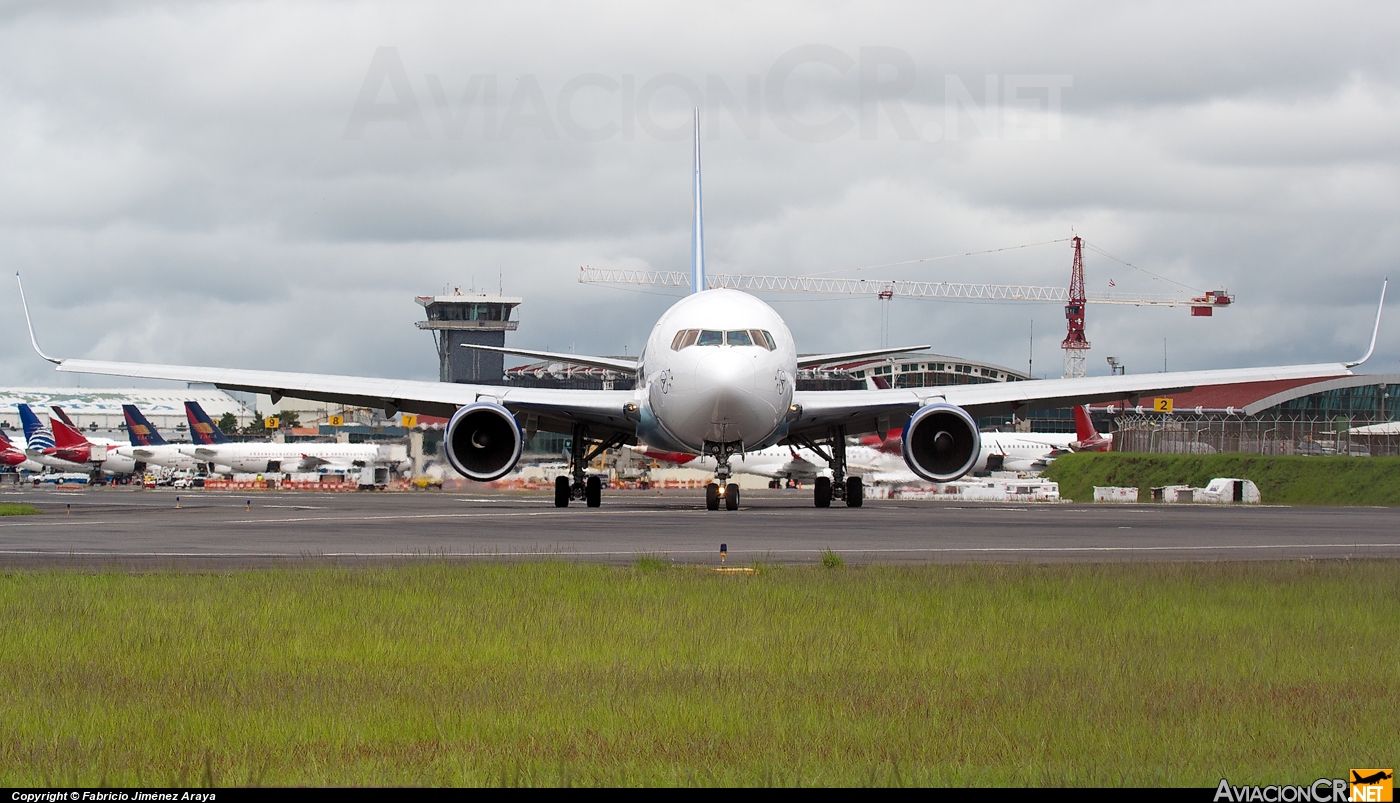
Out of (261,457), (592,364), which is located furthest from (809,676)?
(261,457)

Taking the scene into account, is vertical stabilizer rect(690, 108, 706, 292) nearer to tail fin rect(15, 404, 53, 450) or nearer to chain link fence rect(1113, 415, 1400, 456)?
chain link fence rect(1113, 415, 1400, 456)

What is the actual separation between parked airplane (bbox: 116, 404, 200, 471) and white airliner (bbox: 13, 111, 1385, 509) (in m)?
63.2

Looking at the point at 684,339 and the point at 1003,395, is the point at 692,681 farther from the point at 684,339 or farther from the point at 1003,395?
the point at 1003,395

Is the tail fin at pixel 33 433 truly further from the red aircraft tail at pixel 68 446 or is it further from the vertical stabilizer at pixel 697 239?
the vertical stabilizer at pixel 697 239

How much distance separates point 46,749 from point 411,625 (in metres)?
4.01

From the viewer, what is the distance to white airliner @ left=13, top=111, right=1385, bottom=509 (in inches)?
1110

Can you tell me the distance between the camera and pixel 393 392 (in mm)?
32219

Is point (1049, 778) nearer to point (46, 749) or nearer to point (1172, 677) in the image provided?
point (1172, 677)

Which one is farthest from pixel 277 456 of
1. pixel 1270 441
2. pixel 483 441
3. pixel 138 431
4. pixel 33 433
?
pixel 483 441

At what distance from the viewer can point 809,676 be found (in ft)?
25.4

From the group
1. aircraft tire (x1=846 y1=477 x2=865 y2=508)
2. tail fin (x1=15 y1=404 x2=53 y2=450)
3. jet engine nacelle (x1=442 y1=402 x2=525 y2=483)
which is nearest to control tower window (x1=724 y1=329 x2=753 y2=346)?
jet engine nacelle (x1=442 y1=402 x2=525 y2=483)

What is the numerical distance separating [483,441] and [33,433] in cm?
7708

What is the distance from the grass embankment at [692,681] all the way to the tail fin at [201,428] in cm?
8711

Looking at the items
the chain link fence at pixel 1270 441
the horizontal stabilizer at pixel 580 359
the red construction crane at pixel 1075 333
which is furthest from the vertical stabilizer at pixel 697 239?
the red construction crane at pixel 1075 333
